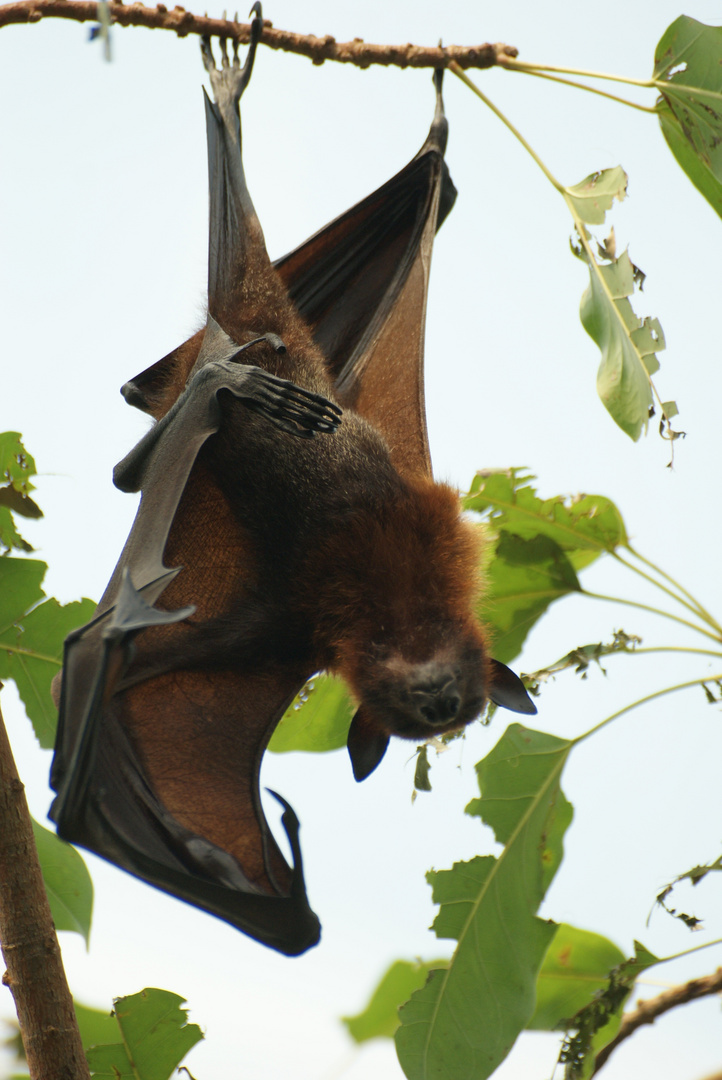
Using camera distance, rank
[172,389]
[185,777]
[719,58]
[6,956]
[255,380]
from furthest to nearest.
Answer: [172,389]
[185,777]
[719,58]
[255,380]
[6,956]

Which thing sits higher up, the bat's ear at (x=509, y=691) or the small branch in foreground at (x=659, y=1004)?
the bat's ear at (x=509, y=691)

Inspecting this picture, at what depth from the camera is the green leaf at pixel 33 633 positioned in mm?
3795

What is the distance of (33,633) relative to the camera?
3.88m

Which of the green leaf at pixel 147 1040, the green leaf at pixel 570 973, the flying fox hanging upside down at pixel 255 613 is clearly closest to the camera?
the green leaf at pixel 147 1040

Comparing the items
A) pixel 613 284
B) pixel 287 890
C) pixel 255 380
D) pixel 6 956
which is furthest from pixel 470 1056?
pixel 613 284

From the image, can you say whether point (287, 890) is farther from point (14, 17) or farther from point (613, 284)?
point (14, 17)

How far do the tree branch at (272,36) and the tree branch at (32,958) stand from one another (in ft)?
9.00

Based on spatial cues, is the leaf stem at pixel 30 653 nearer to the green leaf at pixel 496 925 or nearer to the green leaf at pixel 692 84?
the green leaf at pixel 496 925

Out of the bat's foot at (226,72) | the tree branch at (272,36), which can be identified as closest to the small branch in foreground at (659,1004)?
the tree branch at (272,36)

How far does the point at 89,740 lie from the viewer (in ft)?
10.2

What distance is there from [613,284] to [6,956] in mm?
3156

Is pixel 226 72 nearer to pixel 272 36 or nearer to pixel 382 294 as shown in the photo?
pixel 272 36

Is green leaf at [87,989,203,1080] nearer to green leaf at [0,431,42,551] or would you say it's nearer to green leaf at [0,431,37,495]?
green leaf at [0,431,42,551]

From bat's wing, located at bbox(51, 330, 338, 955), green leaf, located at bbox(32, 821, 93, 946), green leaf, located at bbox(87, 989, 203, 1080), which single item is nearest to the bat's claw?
bat's wing, located at bbox(51, 330, 338, 955)
